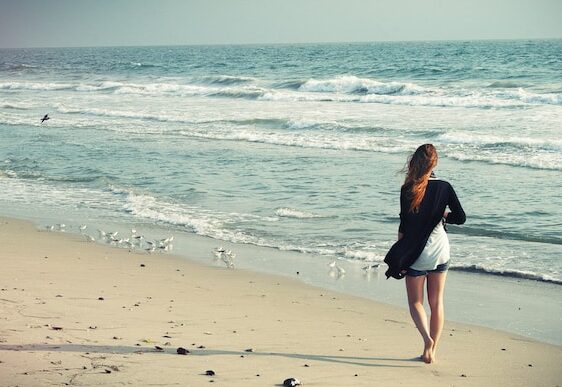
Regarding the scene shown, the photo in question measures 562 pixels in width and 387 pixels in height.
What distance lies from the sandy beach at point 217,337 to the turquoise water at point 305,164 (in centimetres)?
218

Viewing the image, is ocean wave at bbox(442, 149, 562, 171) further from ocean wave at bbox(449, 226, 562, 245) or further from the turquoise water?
ocean wave at bbox(449, 226, 562, 245)

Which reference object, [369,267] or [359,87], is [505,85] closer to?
[359,87]

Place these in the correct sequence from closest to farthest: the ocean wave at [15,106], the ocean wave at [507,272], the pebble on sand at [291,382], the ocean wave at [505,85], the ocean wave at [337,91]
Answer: the pebble on sand at [291,382] → the ocean wave at [507,272] → the ocean wave at [337,91] → the ocean wave at [15,106] → the ocean wave at [505,85]

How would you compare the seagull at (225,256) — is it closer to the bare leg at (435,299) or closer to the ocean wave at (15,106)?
the bare leg at (435,299)

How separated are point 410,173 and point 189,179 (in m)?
9.70

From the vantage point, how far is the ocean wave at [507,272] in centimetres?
837

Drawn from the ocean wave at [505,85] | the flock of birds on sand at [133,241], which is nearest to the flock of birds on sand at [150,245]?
the flock of birds on sand at [133,241]

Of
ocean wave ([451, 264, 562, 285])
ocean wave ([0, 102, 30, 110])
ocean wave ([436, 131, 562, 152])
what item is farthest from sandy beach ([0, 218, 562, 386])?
ocean wave ([0, 102, 30, 110])

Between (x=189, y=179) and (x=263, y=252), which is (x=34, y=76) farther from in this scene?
(x=263, y=252)

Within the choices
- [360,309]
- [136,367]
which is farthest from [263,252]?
[136,367]

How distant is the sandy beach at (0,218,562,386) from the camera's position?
16.8ft

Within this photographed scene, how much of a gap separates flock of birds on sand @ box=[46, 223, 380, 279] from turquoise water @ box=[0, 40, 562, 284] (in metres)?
0.53

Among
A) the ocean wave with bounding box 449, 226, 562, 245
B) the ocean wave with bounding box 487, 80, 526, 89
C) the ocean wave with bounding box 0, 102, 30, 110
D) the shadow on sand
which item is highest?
the ocean wave with bounding box 487, 80, 526, 89

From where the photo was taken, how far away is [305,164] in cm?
1669
